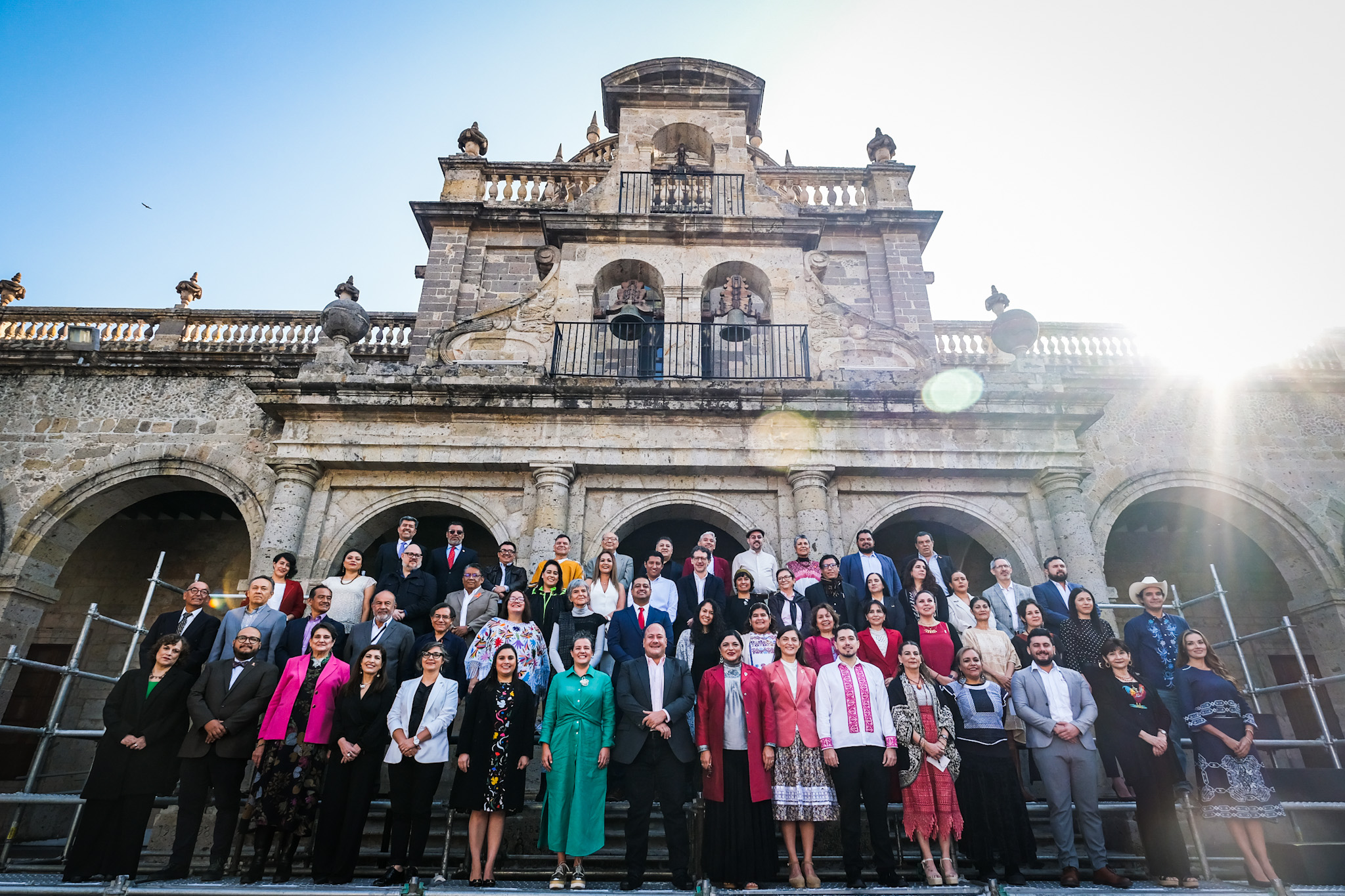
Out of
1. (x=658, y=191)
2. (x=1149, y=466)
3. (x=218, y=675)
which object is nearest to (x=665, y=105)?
(x=658, y=191)

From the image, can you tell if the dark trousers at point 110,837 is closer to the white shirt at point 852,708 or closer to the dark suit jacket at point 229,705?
the dark suit jacket at point 229,705

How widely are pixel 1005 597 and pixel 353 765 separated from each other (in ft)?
19.9

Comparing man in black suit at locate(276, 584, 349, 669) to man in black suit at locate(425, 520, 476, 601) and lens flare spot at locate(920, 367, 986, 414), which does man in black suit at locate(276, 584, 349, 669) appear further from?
lens flare spot at locate(920, 367, 986, 414)

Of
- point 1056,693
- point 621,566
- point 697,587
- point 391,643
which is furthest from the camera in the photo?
point 621,566

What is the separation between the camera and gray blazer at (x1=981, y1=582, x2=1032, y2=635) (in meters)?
Result: 7.22

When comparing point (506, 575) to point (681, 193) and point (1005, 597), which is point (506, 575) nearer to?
point (1005, 597)

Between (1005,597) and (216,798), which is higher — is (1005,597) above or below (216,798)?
above

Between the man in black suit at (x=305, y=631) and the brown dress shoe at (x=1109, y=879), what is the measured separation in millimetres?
6112

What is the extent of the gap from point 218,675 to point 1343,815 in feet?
29.7

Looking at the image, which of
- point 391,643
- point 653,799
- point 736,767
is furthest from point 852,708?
point 391,643

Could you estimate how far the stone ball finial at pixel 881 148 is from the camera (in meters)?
15.2

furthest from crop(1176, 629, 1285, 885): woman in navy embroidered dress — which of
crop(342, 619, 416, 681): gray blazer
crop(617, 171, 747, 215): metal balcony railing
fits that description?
crop(617, 171, 747, 215): metal balcony railing

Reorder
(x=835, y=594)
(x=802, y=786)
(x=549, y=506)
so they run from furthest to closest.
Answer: (x=549, y=506) < (x=835, y=594) < (x=802, y=786)

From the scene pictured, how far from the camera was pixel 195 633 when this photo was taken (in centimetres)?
639
